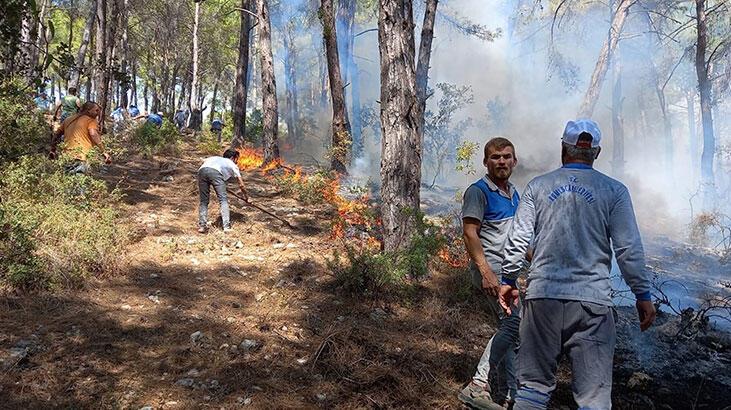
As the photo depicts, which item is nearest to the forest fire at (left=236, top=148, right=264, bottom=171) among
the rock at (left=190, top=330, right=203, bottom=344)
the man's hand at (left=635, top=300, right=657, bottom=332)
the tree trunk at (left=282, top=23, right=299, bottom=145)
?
the rock at (left=190, top=330, right=203, bottom=344)

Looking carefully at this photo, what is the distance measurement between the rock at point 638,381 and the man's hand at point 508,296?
183 cm

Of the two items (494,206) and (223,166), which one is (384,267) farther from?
(223,166)

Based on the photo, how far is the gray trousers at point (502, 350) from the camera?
9.02ft

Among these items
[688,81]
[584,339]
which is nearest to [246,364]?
[584,339]

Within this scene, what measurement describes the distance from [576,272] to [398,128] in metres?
3.33

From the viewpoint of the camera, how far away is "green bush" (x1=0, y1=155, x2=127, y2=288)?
4.02 m

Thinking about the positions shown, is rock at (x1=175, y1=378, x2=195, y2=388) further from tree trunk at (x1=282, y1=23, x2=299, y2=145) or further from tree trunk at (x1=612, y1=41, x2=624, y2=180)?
tree trunk at (x1=282, y1=23, x2=299, y2=145)

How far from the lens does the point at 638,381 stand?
3594 millimetres

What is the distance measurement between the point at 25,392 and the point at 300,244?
12.5 feet

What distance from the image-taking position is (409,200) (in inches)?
206

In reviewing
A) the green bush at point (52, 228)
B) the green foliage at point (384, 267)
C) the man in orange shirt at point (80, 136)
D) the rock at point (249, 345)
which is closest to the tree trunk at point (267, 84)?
the man in orange shirt at point (80, 136)

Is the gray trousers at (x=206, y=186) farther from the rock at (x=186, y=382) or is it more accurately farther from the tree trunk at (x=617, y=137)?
the tree trunk at (x=617, y=137)

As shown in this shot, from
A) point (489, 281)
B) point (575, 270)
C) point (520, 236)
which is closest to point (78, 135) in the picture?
point (489, 281)

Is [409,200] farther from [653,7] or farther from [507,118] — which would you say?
[507,118]
